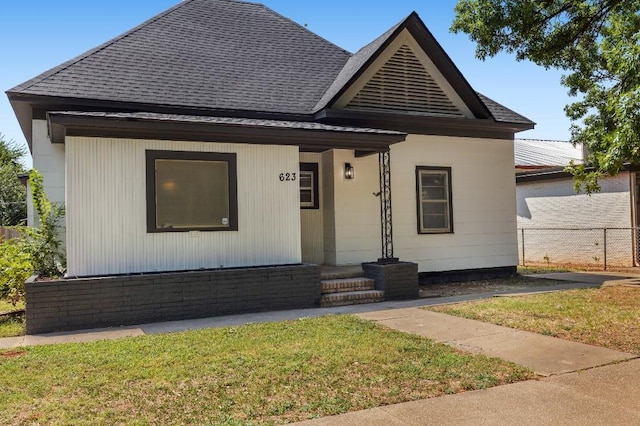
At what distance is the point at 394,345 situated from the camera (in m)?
6.19

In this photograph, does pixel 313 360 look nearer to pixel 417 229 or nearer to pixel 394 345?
pixel 394 345

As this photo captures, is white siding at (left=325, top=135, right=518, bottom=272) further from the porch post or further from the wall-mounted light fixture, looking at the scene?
the porch post

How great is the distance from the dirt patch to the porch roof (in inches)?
132

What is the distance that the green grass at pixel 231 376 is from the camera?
421 cm

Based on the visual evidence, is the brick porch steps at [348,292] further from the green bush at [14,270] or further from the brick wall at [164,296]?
the green bush at [14,270]

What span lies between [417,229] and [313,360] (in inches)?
273

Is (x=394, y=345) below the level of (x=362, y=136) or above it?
below

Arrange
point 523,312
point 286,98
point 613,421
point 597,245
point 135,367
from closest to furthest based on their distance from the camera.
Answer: point 613,421
point 135,367
point 523,312
point 286,98
point 597,245

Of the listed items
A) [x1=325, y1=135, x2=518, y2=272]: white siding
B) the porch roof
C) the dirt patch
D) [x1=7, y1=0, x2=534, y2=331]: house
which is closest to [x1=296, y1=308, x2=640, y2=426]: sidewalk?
[x1=7, y1=0, x2=534, y2=331]: house

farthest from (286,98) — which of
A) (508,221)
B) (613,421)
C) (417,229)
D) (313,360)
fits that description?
(613,421)

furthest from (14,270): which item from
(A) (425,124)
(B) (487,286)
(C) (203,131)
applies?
(B) (487,286)

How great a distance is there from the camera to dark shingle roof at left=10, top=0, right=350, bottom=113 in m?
10.2

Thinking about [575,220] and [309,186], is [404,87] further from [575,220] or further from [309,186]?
[575,220]

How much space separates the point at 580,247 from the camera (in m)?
16.3
